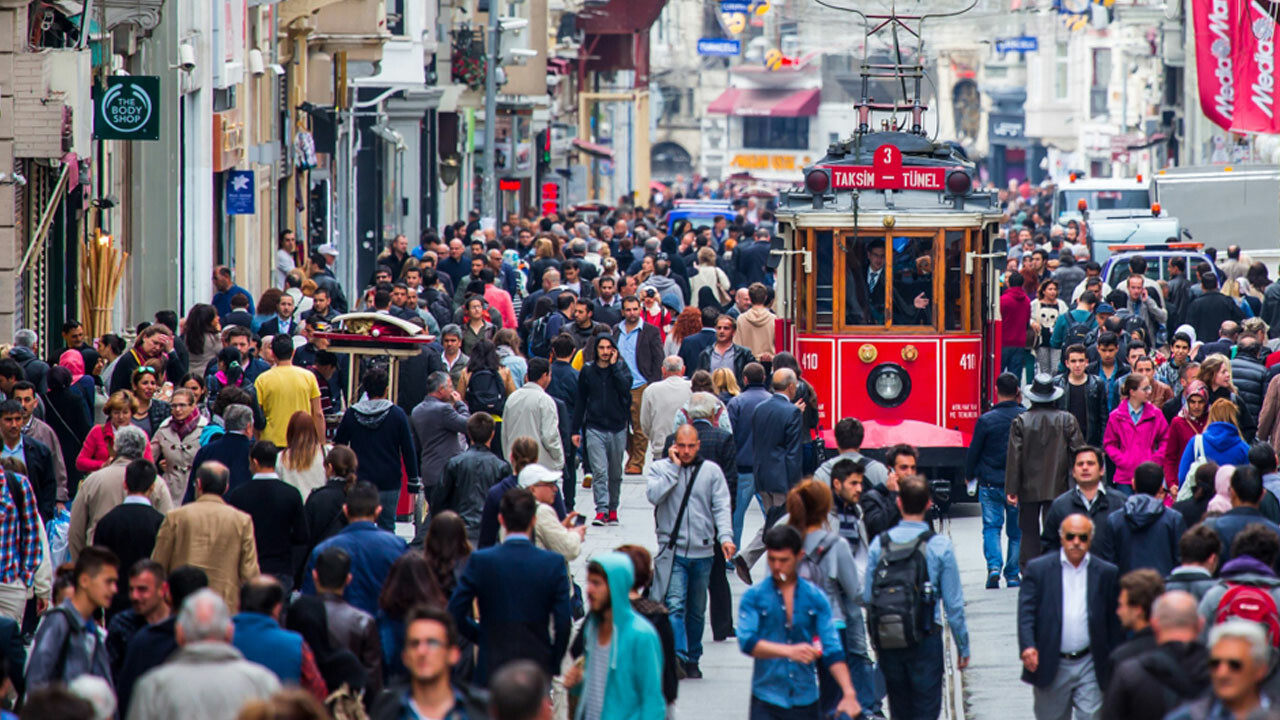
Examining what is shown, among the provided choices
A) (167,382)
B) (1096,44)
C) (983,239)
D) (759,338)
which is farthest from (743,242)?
(1096,44)

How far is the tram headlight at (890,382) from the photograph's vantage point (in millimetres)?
17469

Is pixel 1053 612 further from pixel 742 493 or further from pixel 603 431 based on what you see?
pixel 603 431

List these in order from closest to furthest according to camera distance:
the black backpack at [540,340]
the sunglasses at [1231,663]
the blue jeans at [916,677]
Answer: the sunglasses at [1231,663]
the blue jeans at [916,677]
the black backpack at [540,340]

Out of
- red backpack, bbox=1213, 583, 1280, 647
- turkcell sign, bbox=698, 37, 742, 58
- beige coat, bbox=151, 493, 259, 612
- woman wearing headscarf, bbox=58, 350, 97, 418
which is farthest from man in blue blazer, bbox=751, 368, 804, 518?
turkcell sign, bbox=698, 37, 742, 58

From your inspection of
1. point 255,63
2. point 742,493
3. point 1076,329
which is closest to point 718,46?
point 255,63

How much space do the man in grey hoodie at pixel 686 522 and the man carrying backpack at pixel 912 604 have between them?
2.02m

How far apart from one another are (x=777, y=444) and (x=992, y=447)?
1.42m

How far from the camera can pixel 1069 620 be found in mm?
9961

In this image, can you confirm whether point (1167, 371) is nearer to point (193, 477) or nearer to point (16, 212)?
point (193, 477)

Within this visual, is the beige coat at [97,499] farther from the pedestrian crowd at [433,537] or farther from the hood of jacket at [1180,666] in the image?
the hood of jacket at [1180,666]

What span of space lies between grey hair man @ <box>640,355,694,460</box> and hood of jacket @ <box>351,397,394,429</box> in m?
3.34

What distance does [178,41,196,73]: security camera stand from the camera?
Answer: 82.6 feet

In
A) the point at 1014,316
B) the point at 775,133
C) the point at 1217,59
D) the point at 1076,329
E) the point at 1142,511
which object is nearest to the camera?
the point at 1142,511

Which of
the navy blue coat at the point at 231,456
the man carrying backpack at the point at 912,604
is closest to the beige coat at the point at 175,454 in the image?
the navy blue coat at the point at 231,456
